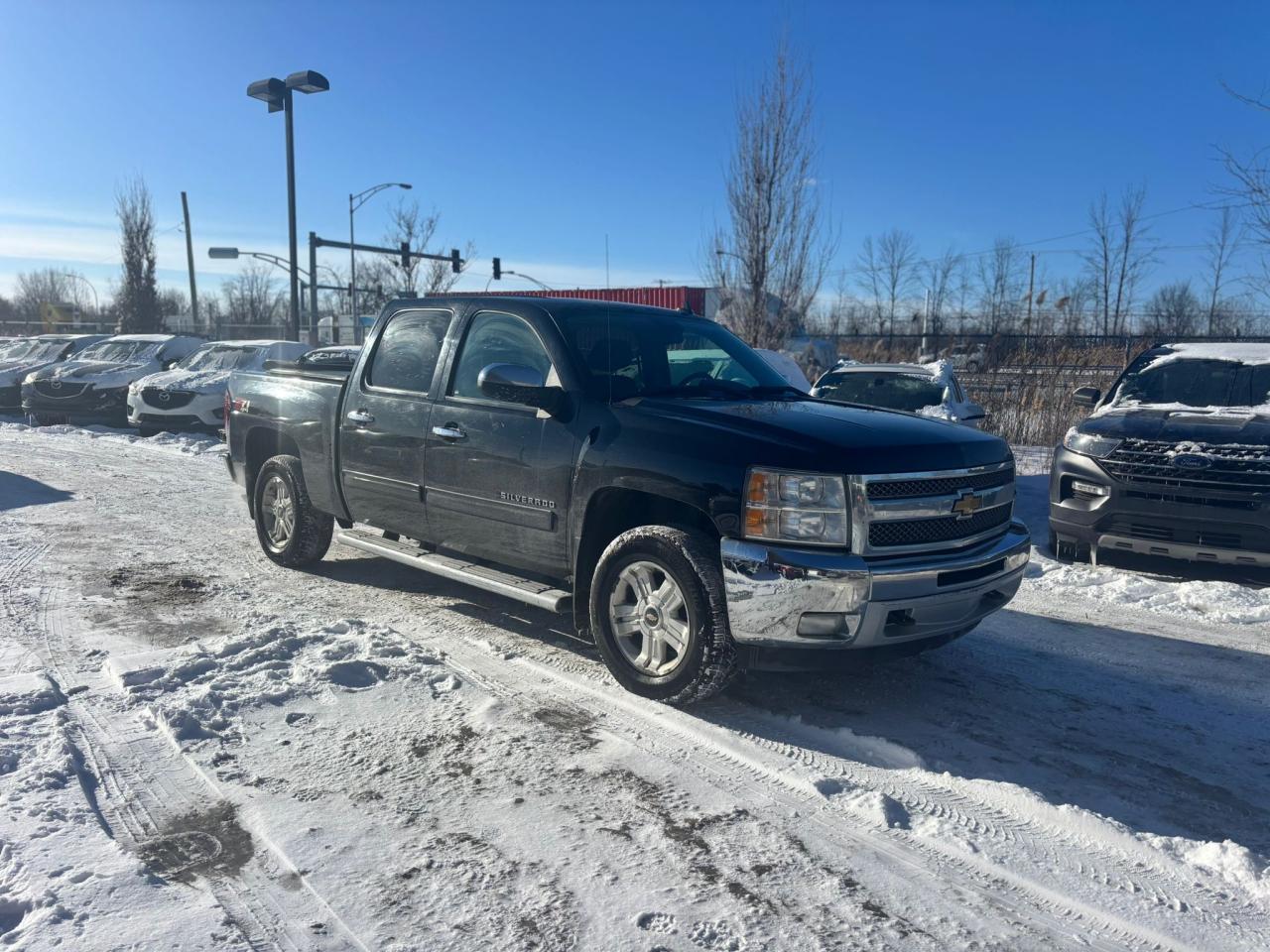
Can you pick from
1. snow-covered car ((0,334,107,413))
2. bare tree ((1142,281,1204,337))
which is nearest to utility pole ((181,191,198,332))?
snow-covered car ((0,334,107,413))

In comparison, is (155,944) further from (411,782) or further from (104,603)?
(104,603)

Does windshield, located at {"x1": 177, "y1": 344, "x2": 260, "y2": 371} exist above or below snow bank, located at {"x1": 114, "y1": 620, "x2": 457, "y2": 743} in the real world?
above

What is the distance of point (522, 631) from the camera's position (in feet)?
18.5

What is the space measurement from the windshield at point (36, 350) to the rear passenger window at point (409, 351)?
2029 cm

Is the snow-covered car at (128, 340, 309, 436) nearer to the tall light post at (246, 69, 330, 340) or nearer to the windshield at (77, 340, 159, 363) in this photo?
the windshield at (77, 340, 159, 363)

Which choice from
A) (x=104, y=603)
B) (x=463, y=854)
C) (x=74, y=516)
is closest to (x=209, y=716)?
(x=463, y=854)

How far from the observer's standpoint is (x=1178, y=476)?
22.8 feet

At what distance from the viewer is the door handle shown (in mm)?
5391

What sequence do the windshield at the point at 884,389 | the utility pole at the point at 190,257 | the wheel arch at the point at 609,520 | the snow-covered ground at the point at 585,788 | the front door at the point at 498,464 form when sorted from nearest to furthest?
the snow-covered ground at the point at 585,788 → the wheel arch at the point at 609,520 → the front door at the point at 498,464 → the windshield at the point at 884,389 → the utility pole at the point at 190,257

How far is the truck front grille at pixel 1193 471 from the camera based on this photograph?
6.69 m

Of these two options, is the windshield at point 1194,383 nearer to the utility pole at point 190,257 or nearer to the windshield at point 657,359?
the windshield at point 657,359

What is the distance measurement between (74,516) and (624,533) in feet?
22.2

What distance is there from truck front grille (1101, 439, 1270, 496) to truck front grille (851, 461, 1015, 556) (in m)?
3.08

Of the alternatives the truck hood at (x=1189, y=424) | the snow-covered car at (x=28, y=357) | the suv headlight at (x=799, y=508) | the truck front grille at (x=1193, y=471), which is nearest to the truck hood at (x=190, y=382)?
the snow-covered car at (x=28, y=357)
